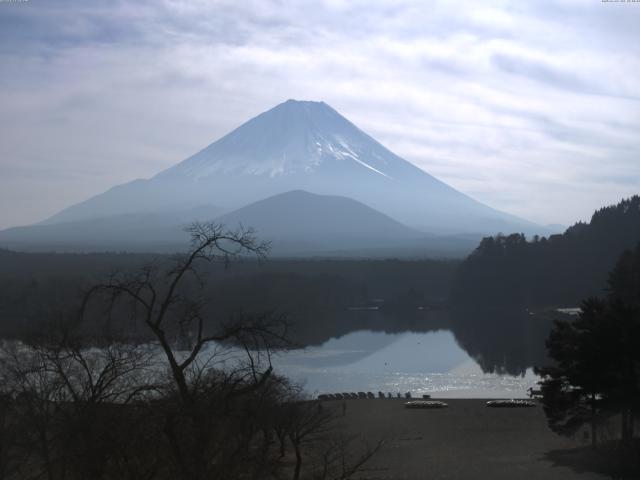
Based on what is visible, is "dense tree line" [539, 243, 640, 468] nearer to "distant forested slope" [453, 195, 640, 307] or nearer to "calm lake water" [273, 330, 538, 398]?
"calm lake water" [273, 330, 538, 398]

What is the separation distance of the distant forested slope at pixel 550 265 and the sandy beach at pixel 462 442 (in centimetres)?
2817

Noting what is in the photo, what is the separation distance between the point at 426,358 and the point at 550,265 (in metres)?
23.8

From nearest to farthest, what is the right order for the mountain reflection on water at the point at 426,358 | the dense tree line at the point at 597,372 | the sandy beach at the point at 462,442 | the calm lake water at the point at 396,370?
the sandy beach at the point at 462,442 < the dense tree line at the point at 597,372 < the calm lake water at the point at 396,370 < the mountain reflection on water at the point at 426,358

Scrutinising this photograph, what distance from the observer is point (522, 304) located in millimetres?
43438

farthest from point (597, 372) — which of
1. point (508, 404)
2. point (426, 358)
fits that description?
point (426, 358)

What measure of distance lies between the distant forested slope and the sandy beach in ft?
92.4

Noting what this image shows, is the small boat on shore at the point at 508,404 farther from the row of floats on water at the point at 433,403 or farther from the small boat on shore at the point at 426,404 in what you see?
the small boat on shore at the point at 426,404

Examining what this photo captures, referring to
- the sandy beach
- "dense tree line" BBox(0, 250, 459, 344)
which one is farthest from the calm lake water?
the sandy beach

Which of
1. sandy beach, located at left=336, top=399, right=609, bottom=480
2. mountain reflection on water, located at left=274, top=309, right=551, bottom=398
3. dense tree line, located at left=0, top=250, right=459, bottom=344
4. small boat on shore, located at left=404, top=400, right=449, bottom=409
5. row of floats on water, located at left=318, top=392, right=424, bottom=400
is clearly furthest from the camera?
dense tree line, located at left=0, top=250, right=459, bottom=344

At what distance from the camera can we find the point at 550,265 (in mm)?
45750

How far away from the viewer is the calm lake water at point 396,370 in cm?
1848

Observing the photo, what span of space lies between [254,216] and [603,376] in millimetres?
103818

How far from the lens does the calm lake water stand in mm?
18484

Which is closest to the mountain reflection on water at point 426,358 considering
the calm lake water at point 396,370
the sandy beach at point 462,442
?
the calm lake water at point 396,370
